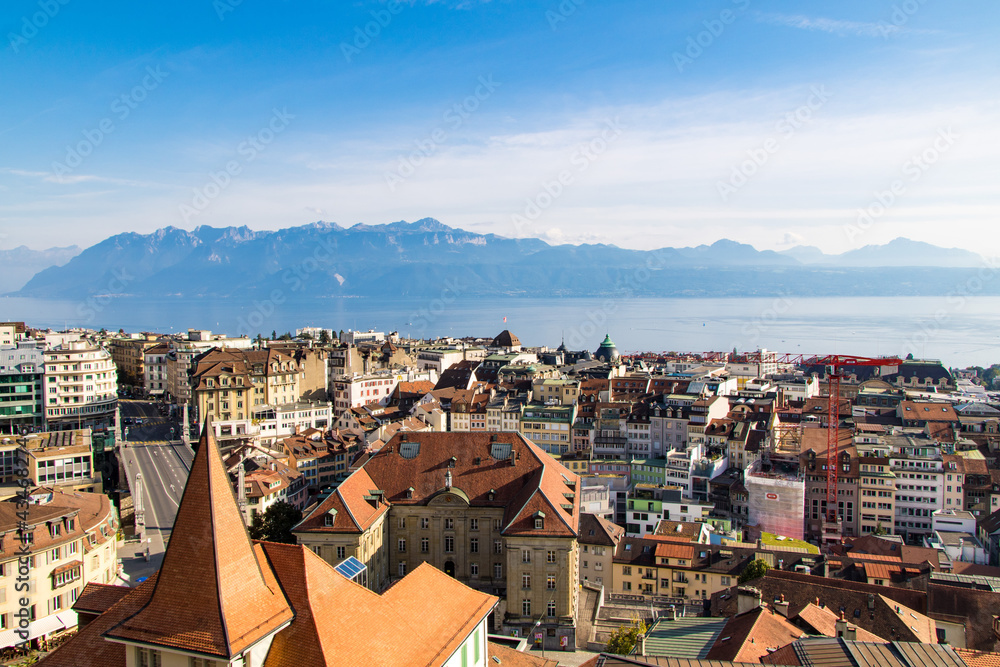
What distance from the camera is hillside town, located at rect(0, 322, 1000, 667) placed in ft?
50.2

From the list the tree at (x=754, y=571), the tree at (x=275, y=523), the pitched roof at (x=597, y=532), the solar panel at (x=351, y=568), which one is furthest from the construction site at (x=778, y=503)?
the solar panel at (x=351, y=568)

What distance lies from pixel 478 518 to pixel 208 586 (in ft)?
80.9

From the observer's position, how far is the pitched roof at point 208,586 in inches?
551

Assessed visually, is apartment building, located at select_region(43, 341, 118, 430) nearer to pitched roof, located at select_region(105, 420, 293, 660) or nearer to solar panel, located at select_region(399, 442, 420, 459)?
solar panel, located at select_region(399, 442, 420, 459)

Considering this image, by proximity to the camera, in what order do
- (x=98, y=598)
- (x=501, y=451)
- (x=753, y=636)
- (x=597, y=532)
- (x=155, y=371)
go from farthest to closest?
(x=155, y=371)
(x=597, y=532)
(x=501, y=451)
(x=753, y=636)
(x=98, y=598)

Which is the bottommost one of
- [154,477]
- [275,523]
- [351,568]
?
[275,523]

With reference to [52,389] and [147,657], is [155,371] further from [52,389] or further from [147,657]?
[147,657]

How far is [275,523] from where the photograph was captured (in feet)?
153

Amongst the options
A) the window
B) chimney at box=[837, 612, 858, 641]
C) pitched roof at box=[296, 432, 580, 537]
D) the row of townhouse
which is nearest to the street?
the row of townhouse

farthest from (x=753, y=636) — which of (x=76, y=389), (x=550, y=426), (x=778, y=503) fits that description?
(x=76, y=389)

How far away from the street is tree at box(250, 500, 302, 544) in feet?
16.5

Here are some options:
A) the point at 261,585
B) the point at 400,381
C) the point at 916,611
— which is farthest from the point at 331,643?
the point at 400,381

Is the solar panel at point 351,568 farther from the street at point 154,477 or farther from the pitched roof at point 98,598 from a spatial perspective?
the street at point 154,477

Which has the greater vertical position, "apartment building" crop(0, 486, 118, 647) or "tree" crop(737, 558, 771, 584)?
"apartment building" crop(0, 486, 118, 647)
